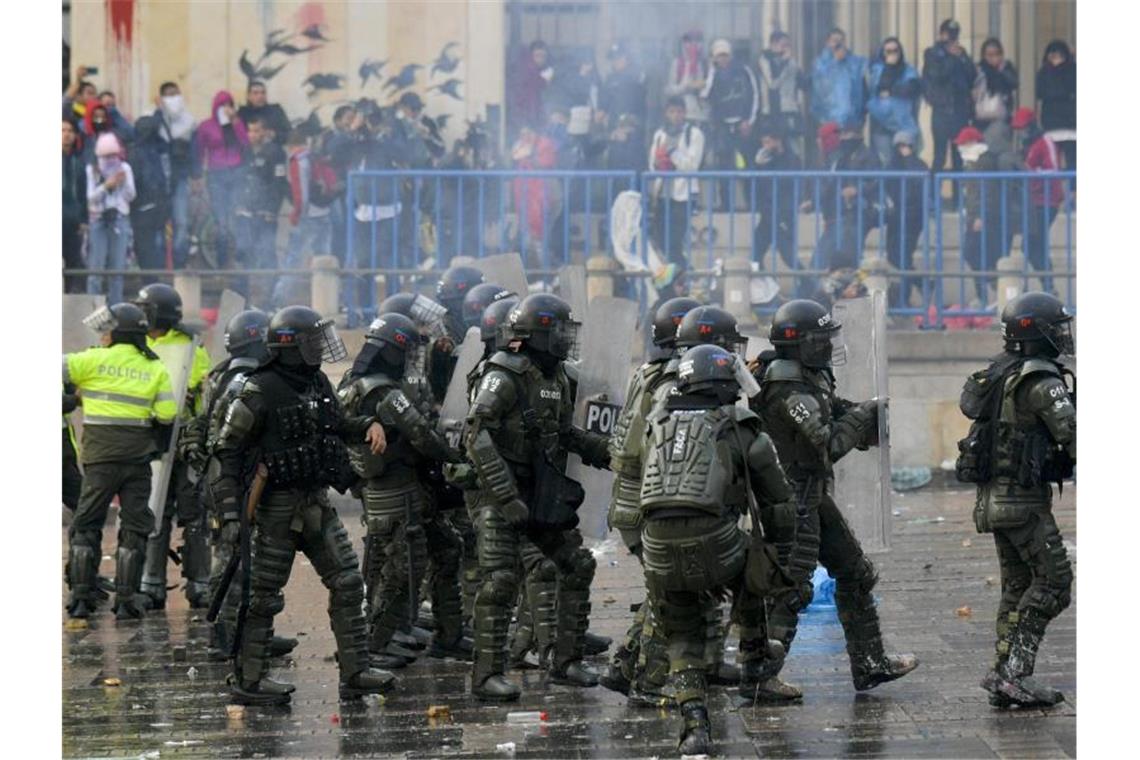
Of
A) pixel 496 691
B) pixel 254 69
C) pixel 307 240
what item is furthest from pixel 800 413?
pixel 254 69

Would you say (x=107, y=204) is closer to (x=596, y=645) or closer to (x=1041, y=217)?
(x=1041, y=217)

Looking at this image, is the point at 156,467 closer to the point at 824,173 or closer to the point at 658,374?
the point at 658,374

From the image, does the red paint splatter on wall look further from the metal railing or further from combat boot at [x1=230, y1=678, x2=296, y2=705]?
combat boot at [x1=230, y1=678, x2=296, y2=705]

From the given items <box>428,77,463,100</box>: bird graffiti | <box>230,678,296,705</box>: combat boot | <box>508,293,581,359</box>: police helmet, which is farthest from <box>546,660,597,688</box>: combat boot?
<box>428,77,463,100</box>: bird graffiti

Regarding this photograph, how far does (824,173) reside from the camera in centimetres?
1780

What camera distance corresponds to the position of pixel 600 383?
10805 mm

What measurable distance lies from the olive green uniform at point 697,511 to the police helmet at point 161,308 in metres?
4.89

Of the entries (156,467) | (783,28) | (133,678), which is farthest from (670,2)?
(133,678)

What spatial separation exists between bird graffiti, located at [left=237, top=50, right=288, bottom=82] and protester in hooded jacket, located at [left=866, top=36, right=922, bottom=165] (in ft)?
18.7

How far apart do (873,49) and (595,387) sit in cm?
1121

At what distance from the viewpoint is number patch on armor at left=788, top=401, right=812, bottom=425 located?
9.74 m

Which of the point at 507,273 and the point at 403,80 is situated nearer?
the point at 507,273

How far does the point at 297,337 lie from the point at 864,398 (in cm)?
293

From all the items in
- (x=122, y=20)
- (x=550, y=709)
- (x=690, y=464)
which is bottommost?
(x=550, y=709)
